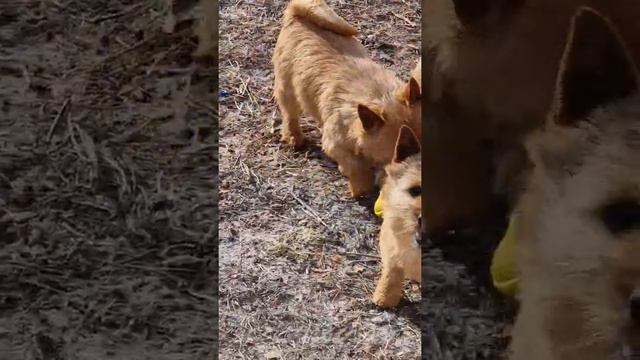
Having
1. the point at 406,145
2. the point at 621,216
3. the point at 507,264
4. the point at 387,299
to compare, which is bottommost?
the point at 387,299

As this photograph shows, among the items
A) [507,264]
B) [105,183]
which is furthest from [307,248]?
[507,264]

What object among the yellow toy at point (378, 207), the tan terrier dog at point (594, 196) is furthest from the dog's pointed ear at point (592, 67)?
the yellow toy at point (378, 207)

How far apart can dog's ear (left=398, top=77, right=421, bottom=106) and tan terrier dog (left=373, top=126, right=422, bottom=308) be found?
0.65ft

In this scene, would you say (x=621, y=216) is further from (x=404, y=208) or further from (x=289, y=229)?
(x=289, y=229)

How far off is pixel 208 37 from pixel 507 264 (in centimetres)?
79

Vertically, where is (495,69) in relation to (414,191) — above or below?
above

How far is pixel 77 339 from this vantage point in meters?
2.11

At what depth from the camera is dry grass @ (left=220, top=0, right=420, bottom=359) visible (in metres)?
2.32

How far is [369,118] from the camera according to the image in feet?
8.46

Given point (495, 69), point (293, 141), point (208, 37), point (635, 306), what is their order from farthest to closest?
point (293, 141) → point (208, 37) → point (495, 69) → point (635, 306)

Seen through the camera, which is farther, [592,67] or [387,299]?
[387,299]

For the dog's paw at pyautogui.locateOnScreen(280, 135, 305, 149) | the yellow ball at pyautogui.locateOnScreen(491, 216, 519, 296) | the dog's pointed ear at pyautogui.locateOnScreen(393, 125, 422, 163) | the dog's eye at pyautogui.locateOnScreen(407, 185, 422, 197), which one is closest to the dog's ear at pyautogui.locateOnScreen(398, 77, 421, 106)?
the dog's pointed ear at pyautogui.locateOnScreen(393, 125, 422, 163)

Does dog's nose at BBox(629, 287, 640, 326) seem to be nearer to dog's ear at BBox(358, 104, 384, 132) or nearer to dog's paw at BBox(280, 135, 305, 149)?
dog's ear at BBox(358, 104, 384, 132)

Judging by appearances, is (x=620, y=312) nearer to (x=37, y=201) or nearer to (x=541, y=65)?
(x=541, y=65)
